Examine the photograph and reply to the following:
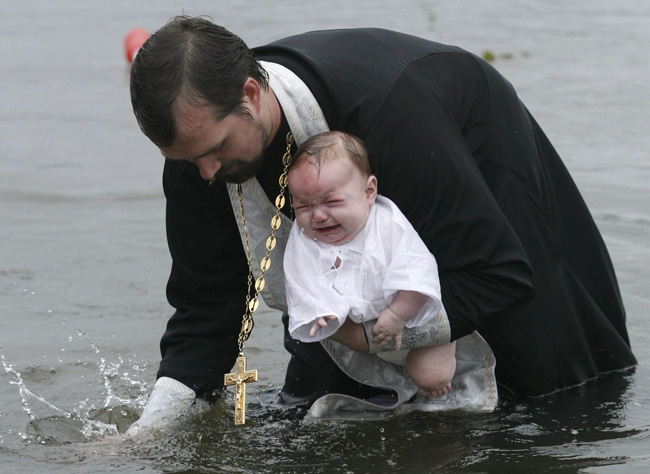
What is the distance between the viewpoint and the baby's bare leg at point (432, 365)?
3.37 meters

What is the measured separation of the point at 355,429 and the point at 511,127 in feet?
3.98

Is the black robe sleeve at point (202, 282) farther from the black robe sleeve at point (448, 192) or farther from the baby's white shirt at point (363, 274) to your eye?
the black robe sleeve at point (448, 192)

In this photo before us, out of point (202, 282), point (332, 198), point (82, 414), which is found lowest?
point (82, 414)

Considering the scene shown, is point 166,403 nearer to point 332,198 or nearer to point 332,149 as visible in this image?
point 332,198

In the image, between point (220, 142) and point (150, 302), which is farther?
point (150, 302)

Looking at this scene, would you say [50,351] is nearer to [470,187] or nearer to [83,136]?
[470,187]

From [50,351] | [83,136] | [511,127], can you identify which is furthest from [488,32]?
[511,127]

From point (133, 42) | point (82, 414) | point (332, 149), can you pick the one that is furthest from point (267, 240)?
point (133, 42)

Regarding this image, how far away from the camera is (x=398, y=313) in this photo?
3.16 m

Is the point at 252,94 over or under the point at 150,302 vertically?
over

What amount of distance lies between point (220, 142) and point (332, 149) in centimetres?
31

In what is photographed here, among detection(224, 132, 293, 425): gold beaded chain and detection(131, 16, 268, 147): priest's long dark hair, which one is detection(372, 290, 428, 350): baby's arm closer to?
detection(224, 132, 293, 425): gold beaded chain

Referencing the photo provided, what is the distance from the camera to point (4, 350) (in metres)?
5.18

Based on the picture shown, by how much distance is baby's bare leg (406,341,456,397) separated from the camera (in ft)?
11.0
